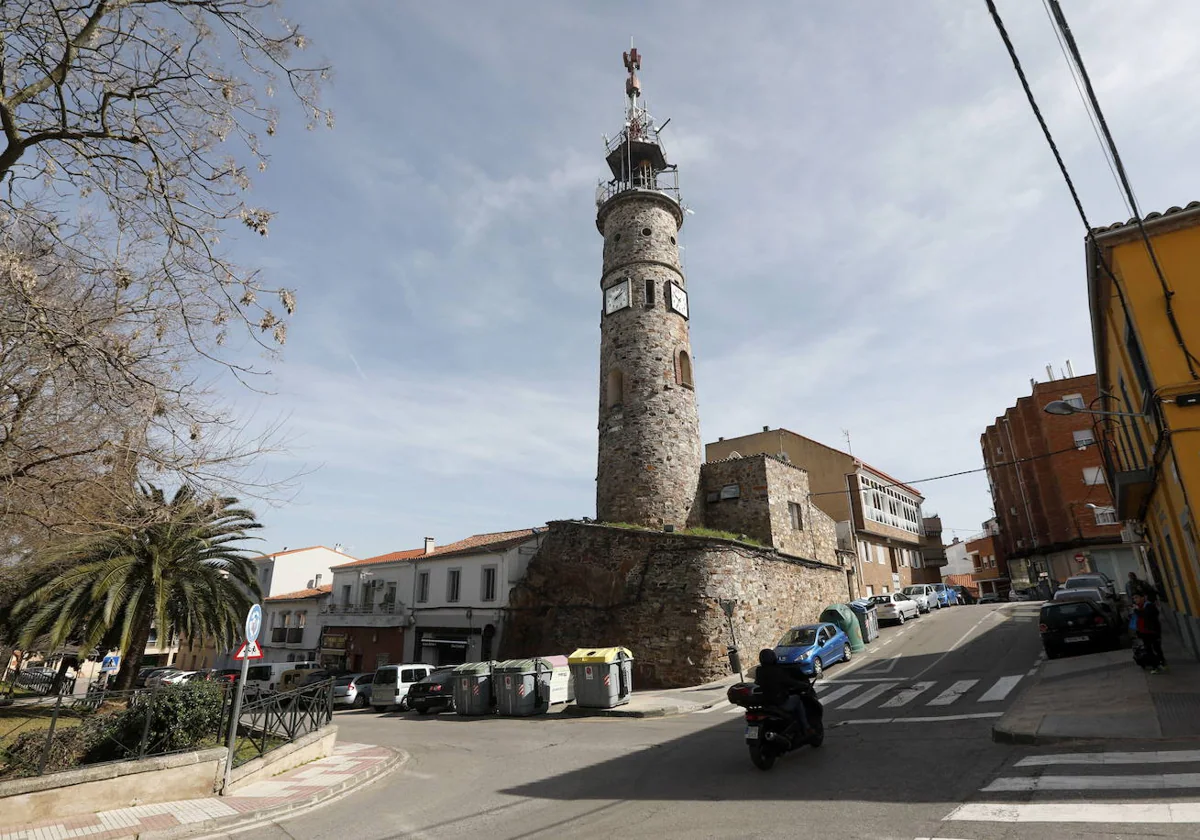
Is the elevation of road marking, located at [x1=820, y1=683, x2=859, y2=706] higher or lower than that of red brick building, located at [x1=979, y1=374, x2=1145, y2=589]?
lower

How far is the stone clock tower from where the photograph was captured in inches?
965

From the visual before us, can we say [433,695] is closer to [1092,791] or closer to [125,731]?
[125,731]

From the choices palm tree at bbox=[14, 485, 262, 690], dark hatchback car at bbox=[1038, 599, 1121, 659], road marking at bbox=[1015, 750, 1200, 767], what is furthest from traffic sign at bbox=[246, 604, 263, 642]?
dark hatchback car at bbox=[1038, 599, 1121, 659]

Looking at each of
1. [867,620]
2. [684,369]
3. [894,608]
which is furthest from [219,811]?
[894,608]

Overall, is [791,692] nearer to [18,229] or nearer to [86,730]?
[86,730]

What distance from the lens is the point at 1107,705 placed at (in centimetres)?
945

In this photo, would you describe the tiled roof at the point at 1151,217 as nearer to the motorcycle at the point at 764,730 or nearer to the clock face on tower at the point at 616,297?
the motorcycle at the point at 764,730

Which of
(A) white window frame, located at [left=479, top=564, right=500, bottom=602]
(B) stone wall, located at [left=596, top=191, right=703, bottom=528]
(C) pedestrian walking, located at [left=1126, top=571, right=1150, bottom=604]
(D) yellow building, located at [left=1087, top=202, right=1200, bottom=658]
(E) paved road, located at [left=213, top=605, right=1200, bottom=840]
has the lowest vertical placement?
(E) paved road, located at [left=213, top=605, right=1200, bottom=840]

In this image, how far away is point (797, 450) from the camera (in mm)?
36531

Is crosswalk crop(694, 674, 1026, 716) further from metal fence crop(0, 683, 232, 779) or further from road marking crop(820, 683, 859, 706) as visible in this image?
metal fence crop(0, 683, 232, 779)

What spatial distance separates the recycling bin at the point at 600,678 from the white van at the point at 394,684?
292 inches

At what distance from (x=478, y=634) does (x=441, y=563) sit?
4.60m

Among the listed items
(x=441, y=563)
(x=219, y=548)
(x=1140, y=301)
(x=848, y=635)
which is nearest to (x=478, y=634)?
(x=441, y=563)

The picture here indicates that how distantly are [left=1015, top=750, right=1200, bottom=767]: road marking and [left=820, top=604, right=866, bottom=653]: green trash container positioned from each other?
1543 centimetres
